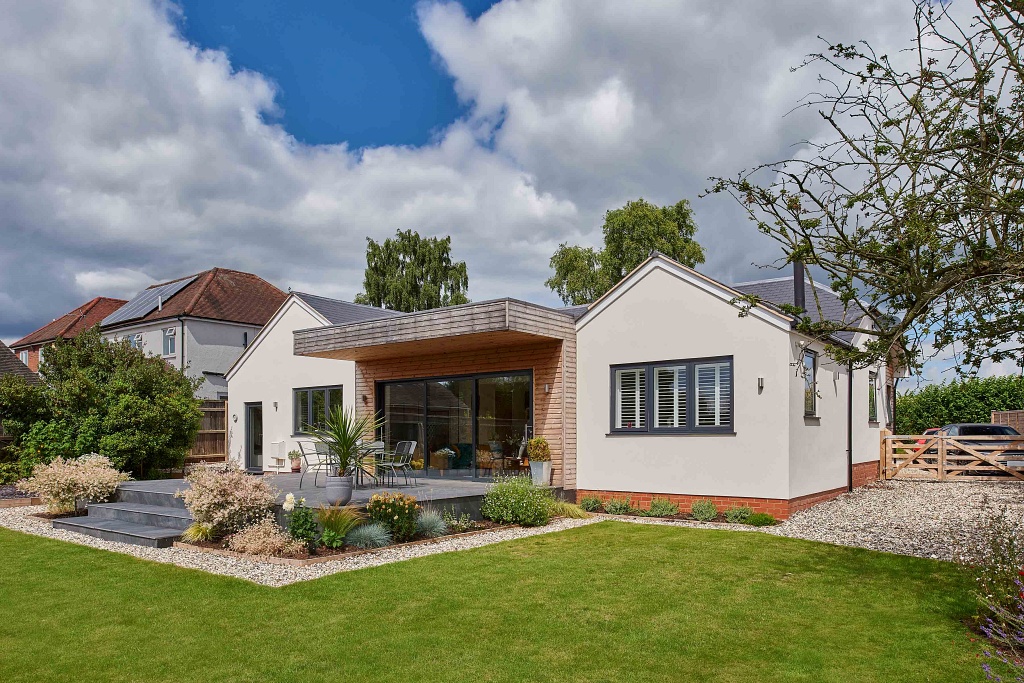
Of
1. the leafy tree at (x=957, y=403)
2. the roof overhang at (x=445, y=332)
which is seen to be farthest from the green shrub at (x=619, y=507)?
the leafy tree at (x=957, y=403)

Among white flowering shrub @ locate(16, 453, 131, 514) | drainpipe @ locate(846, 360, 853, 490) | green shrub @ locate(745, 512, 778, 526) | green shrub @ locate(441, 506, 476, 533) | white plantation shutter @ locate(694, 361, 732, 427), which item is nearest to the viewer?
green shrub @ locate(441, 506, 476, 533)

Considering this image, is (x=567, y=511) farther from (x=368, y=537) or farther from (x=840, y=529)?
(x=840, y=529)

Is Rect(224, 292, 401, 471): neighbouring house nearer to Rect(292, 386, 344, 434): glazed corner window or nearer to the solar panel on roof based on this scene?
Rect(292, 386, 344, 434): glazed corner window

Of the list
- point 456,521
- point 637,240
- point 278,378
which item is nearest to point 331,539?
point 456,521

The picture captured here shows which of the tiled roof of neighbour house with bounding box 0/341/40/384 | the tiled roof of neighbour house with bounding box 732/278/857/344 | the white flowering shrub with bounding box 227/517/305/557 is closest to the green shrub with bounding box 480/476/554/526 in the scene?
the white flowering shrub with bounding box 227/517/305/557

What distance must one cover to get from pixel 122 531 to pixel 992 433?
823 inches

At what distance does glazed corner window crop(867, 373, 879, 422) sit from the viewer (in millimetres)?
17234

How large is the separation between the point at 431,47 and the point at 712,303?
274 inches

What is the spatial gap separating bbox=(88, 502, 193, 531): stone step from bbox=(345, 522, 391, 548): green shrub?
117 inches

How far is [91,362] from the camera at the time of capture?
18.7 meters

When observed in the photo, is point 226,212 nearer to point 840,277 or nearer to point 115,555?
point 115,555

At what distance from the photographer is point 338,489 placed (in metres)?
10.4

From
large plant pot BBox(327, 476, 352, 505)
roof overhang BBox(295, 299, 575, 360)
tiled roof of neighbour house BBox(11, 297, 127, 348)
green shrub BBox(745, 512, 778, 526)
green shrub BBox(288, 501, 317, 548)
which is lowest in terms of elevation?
green shrub BBox(745, 512, 778, 526)

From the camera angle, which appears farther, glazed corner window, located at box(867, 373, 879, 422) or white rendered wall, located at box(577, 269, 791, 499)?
glazed corner window, located at box(867, 373, 879, 422)
